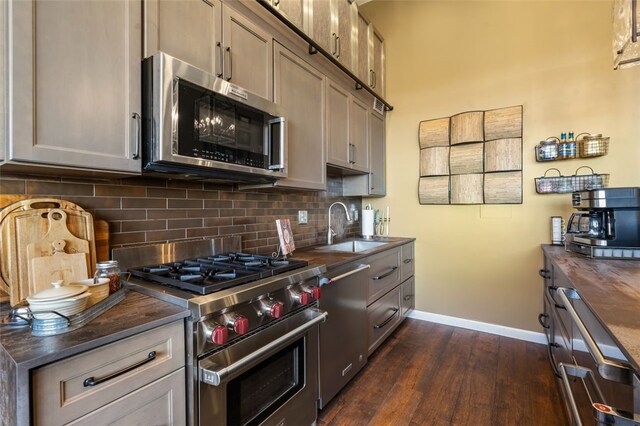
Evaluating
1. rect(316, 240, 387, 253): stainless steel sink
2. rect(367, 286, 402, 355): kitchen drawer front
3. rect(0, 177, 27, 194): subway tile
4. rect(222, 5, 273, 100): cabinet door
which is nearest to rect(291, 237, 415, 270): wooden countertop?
rect(316, 240, 387, 253): stainless steel sink

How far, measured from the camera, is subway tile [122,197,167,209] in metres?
1.42

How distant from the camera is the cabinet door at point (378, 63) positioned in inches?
123

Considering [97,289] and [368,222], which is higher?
[368,222]

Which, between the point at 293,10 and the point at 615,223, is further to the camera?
the point at 293,10

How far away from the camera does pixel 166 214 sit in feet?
5.20

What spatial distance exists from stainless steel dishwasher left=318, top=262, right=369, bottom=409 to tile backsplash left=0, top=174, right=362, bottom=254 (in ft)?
2.18

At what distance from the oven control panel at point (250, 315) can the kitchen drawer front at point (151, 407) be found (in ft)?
0.41

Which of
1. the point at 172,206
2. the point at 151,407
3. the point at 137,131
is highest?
the point at 137,131

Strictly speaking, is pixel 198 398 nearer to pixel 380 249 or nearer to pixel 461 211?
pixel 380 249

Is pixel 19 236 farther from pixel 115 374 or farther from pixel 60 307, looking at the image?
pixel 115 374

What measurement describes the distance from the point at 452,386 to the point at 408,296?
44.3 inches

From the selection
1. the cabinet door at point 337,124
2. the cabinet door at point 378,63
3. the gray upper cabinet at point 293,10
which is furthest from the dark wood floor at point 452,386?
the cabinet door at point 378,63

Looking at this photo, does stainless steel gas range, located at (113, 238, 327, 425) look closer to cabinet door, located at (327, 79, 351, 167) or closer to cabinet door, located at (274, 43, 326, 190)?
cabinet door, located at (274, 43, 326, 190)

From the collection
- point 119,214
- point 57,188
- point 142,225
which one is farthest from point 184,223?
point 57,188
